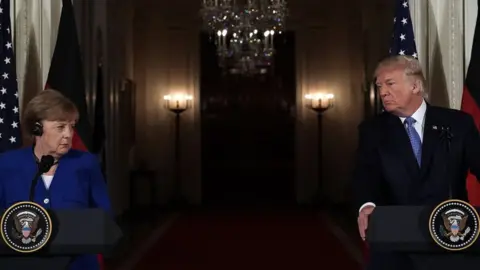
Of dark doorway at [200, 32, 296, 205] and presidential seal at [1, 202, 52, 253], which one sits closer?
presidential seal at [1, 202, 52, 253]

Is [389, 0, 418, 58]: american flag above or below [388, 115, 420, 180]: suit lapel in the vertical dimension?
above

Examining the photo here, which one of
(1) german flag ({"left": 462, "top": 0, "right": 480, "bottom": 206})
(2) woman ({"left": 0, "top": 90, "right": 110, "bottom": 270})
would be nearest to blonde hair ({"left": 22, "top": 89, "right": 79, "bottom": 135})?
(2) woman ({"left": 0, "top": 90, "right": 110, "bottom": 270})

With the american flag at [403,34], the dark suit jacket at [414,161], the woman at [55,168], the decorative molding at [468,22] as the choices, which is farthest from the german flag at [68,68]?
the dark suit jacket at [414,161]

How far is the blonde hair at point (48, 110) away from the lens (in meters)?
2.98

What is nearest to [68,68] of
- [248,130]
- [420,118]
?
[420,118]

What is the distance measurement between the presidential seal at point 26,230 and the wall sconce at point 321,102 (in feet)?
45.6

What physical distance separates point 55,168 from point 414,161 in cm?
146

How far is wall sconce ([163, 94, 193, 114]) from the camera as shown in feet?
Result: 53.5

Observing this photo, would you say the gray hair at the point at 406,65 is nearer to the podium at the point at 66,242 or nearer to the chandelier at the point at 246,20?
the podium at the point at 66,242

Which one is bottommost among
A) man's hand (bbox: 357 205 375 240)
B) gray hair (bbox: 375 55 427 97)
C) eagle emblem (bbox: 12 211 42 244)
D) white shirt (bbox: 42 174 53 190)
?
man's hand (bbox: 357 205 375 240)

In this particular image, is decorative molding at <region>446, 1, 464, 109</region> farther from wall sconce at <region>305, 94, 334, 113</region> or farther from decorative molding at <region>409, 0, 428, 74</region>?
wall sconce at <region>305, 94, 334, 113</region>

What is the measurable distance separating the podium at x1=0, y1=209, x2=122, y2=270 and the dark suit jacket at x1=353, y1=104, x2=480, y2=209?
110 cm

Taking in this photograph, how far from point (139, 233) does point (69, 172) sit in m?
8.46

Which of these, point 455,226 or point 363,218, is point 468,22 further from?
point 455,226
